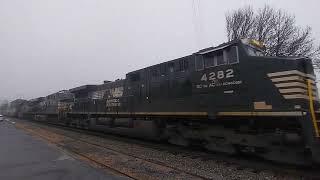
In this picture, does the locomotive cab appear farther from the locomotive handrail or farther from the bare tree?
the bare tree

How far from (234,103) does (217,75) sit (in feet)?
3.75

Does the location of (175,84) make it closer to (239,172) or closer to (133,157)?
(133,157)

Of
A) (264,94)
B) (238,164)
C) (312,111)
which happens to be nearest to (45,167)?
(238,164)

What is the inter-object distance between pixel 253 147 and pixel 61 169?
565 centimetres

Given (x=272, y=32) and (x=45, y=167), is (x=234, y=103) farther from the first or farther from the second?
(x=272, y=32)

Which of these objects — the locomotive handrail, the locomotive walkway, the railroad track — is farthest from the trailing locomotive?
the locomotive walkway

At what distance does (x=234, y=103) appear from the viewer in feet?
35.6

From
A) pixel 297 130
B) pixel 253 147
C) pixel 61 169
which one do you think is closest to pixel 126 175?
pixel 61 169

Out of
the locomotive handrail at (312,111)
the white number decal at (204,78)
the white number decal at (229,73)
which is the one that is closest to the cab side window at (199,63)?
the white number decal at (204,78)

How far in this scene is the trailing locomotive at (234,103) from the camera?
9.18m

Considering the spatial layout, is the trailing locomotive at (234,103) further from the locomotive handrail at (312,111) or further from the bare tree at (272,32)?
the bare tree at (272,32)

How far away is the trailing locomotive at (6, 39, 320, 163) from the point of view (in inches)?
361

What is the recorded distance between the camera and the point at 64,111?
30.6 metres

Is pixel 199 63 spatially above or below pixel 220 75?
above
